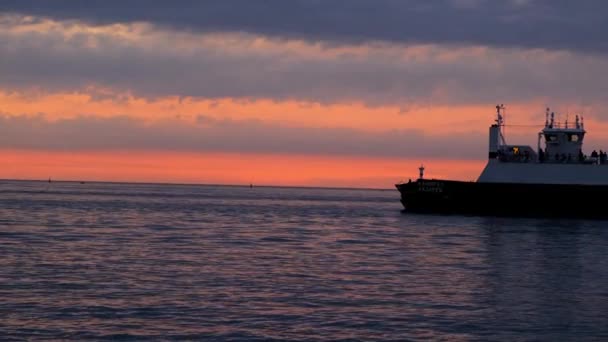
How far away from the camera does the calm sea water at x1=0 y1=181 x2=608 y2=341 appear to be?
21.4 meters

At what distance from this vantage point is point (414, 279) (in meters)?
31.2

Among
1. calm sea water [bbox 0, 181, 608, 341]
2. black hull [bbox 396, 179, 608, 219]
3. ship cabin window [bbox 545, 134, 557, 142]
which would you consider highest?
ship cabin window [bbox 545, 134, 557, 142]

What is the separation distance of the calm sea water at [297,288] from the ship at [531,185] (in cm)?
2903

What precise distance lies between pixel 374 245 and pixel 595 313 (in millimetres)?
23870

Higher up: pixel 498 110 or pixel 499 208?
pixel 498 110

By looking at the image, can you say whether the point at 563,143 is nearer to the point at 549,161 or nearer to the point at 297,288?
the point at 549,161

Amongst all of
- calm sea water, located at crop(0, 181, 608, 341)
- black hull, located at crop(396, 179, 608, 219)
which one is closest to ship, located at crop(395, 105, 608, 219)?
black hull, located at crop(396, 179, 608, 219)

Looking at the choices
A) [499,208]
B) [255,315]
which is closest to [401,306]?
[255,315]

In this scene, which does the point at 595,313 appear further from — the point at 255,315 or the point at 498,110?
the point at 498,110

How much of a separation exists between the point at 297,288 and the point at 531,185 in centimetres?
5800

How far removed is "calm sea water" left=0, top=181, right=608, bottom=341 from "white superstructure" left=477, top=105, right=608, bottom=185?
3209 centimetres

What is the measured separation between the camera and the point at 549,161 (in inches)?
3346

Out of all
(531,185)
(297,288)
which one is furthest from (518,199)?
(297,288)

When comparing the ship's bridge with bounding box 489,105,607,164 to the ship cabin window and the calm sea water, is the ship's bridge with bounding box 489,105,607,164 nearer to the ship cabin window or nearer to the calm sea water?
the ship cabin window
